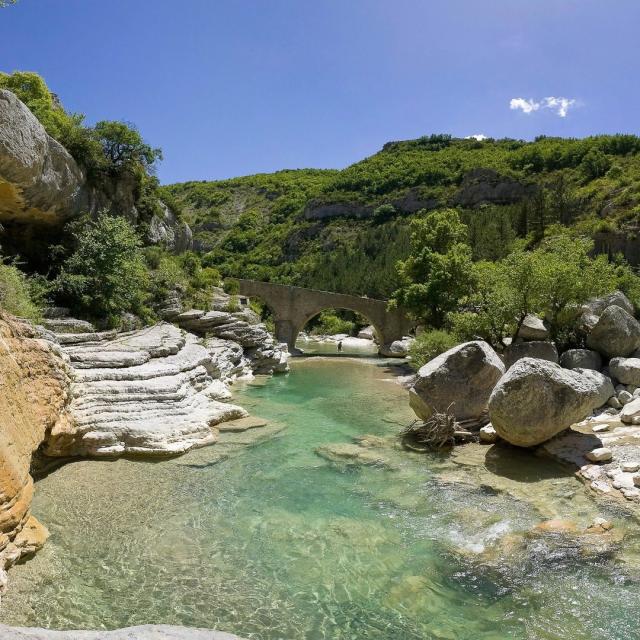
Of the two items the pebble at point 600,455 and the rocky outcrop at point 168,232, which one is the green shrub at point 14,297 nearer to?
the rocky outcrop at point 168,232

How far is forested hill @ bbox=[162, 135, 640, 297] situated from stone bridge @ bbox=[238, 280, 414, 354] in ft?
66.5

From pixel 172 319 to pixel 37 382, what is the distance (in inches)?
639

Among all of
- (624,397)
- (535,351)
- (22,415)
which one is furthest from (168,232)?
(624,397)

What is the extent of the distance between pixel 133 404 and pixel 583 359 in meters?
14.7

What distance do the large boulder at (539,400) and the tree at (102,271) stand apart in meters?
16.2

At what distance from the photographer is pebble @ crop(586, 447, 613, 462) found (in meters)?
10.5

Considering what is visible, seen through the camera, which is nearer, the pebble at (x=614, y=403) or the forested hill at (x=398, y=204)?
the pebble at (x=614, y=403)

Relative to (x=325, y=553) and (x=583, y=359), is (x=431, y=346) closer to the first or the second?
(x=583, y=359)

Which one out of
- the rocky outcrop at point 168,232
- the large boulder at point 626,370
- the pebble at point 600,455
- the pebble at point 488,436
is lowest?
the pebble at point 488,436

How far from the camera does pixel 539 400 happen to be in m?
11.0

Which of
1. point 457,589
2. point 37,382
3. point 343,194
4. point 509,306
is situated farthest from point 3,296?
point 343,194

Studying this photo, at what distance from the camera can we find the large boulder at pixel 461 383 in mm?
13438

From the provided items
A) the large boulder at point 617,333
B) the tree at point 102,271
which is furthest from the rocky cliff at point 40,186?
the large boulder at point 617,333

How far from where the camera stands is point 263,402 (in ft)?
63.3
